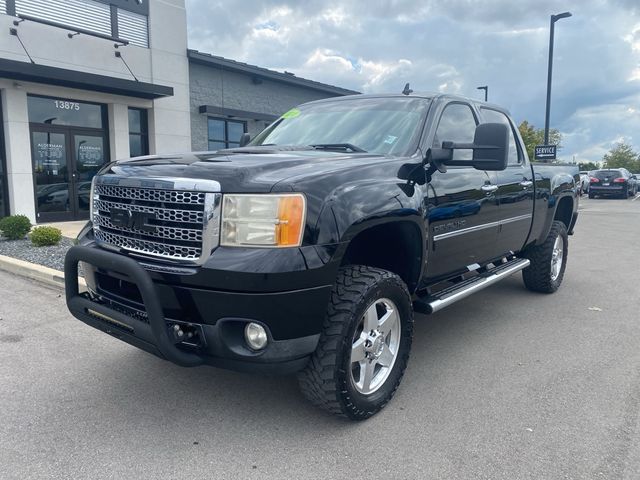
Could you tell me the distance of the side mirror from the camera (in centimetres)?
349

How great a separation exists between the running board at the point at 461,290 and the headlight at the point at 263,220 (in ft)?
4.78

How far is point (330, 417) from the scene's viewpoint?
125 inches

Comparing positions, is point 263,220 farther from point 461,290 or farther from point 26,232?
point 26,232

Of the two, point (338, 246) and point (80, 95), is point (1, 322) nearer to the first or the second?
point (338, 246)

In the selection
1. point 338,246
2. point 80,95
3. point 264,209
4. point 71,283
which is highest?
point 80,95

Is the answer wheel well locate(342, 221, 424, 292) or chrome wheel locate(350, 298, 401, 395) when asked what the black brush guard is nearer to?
chrome wheel locate(350, 298, 401, 395)

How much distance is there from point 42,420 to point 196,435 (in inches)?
38.0

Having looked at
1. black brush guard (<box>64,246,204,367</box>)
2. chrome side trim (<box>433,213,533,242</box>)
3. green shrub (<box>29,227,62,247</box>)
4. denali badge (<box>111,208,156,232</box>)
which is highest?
denali badge (<box>111,208,156,232</box>)

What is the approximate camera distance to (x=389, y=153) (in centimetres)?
365

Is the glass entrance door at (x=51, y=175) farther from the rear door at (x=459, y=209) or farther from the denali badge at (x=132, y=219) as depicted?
the rear door at (x=459, y=209)

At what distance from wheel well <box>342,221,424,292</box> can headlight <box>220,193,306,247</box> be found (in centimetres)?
78

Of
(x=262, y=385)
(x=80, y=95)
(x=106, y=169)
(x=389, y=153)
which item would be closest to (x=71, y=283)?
(x=106, y=169)

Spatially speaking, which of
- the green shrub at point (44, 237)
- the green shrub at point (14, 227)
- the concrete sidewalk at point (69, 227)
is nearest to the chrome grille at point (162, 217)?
the green shrub at point (44, 237)

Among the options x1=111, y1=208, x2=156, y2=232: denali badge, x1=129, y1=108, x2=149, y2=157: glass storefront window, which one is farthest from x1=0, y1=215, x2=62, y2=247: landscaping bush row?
x1=111, y1=208, x2=156, y2=232: denali badge
